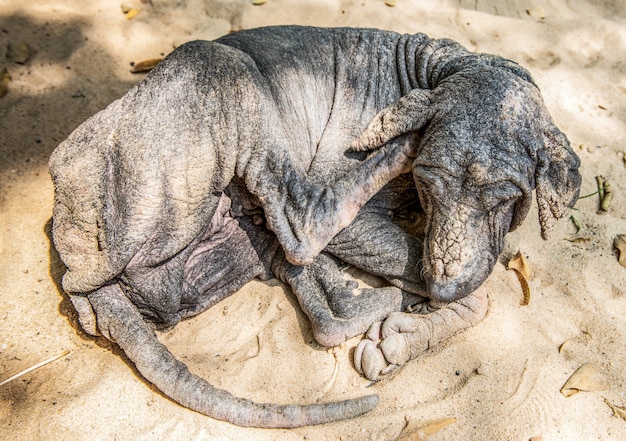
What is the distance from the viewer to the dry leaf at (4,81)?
13.0ft

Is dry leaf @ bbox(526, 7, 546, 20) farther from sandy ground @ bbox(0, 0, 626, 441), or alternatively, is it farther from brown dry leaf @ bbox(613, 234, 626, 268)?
brown dry leaf @ bbox(613, 234, 626, 268)

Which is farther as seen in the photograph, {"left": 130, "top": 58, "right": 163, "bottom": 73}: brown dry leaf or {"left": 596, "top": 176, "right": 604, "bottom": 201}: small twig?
{"left": 130, "top": 58, "right": 163, "bottom": 73}: brown dry leaf

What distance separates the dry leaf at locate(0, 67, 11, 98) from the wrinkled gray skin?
1.67 meters

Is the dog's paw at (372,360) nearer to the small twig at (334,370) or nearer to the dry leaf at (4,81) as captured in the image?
the small twig at (334,370)

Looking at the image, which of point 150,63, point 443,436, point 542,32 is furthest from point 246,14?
point 443,436

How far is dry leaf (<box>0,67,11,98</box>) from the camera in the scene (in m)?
3.95

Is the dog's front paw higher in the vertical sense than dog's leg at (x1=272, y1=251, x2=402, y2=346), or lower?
lower

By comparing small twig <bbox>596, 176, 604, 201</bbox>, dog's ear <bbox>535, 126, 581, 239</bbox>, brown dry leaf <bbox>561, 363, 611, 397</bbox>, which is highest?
dog's ear <bbox>535, 126, 581, 239</bbox>

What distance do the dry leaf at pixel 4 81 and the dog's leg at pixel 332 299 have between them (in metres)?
2.33

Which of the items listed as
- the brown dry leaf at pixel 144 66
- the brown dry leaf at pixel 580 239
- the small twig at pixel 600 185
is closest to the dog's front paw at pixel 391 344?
the brown dry leaf at pixel 580 239

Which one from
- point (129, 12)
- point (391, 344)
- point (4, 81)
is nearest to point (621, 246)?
point (391, 344)

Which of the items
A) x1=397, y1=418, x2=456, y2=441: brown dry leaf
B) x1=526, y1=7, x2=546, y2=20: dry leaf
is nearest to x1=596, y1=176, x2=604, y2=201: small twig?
x1=526, y1=7, x2=546, y2=20: dry leaf

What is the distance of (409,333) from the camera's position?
2842mm

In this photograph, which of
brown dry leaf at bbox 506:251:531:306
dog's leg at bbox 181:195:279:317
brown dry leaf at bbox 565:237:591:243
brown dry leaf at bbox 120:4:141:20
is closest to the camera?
dog's leg at bbox 181:195:279:317
